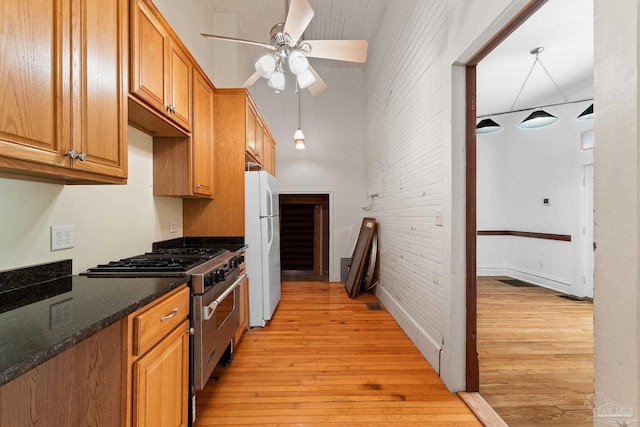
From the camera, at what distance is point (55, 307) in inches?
41.6

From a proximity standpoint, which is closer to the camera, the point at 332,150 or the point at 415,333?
the point at 415,333

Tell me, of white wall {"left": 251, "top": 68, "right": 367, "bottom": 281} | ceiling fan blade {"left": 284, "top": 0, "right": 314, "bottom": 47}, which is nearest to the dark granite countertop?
ceiling fan blade {"left": 284, "top": 0, "right": 314, "bottom": 47}

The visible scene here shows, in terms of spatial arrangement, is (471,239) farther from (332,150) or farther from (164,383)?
(332,150)

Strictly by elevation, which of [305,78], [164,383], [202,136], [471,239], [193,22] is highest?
[193,22]

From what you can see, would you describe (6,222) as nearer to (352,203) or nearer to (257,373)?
(257,373)

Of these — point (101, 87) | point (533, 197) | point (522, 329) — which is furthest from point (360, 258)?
point (101, 87)

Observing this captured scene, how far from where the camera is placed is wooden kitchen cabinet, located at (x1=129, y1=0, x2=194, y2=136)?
5.31 ft

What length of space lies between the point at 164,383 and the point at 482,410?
1.87 metres

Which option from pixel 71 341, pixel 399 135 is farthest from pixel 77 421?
pixel 399 135

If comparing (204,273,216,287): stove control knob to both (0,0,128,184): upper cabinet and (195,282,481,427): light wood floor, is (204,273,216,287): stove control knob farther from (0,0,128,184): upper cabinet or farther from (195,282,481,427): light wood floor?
(195,282,481,427): light wood floor

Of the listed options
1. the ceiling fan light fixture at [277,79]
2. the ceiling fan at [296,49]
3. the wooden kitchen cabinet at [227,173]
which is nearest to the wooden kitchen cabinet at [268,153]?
the wooden kitchen cabinet at [227,173]

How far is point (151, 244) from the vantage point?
7.81 feet

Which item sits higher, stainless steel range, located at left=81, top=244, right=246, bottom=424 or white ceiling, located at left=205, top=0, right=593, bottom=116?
white ceiling, located at left=205, top=0, right=593, bottom=116

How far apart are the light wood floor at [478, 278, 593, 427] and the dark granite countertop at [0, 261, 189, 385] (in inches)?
86.9
